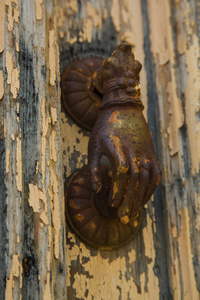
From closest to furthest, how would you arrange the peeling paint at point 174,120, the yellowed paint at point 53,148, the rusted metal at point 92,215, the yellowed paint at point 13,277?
the yellowed paint at point 13,277 < the yellowed paint at point 53,148 < the rusted metal at point 92,215 < the peeling paint at point 174,120

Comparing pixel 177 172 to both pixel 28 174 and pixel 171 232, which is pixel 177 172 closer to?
pixel 171 232

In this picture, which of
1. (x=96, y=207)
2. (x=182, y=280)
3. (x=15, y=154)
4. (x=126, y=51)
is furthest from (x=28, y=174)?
(x=182, y=280)

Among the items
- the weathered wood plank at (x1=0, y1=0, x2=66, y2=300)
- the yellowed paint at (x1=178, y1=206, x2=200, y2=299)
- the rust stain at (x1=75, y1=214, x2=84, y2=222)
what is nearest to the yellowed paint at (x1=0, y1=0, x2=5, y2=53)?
the weathered wood plank at (x1=0, y1=0, x2=66, y2=300)

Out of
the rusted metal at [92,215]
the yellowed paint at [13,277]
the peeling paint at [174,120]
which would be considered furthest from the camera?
the peeling paint at [174,120]

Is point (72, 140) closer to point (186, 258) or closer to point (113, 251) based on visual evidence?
point (113, 251)

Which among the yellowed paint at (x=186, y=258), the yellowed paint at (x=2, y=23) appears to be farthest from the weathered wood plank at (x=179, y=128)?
the yellowed paint at (x=2, y=23)

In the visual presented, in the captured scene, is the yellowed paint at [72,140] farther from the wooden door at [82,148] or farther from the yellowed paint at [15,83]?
the yellowed paint at [15,83]

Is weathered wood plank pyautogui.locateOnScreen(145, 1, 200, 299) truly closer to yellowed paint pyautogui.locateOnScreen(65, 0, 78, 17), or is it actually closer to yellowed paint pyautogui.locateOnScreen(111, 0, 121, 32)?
yellowed paint pyautogui.locateOnScreen(111, 0, 121, 32)
